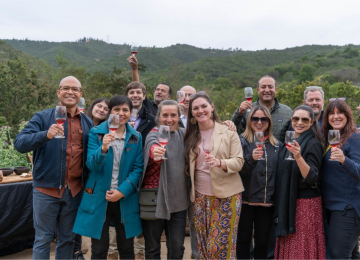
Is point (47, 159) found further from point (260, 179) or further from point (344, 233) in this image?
point (344, 233)

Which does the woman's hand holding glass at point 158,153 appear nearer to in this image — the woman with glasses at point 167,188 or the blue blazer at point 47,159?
the woman with glasses at point 167,188

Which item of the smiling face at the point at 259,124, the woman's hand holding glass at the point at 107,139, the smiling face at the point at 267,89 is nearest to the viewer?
the woman's hand holding glass at the point at 107,139

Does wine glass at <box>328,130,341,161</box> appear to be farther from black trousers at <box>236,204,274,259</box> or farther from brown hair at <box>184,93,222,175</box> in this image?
brown hair at <box>184,93,222,175</box>

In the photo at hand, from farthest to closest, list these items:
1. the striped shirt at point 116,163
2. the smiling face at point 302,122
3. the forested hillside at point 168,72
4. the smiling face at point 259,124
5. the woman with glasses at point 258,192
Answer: the forested hillside at point 168,72, the smiling face at point 259,124, the woman with glasses at point 258,192, the smiling face at point 302,122, the striped shirt at point 116,163

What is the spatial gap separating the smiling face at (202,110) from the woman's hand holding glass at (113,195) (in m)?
1.07

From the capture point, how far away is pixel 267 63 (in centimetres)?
5616

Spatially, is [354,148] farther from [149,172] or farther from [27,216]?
[27,216]

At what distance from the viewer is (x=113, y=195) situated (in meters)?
2.88

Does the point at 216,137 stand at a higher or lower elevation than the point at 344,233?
higher

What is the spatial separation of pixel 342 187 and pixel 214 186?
1268mm

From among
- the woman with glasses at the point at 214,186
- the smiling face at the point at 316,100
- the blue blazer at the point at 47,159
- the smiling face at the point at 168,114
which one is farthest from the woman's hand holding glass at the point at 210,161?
the smiling face at the point at 316,100

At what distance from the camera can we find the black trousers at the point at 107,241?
9.73 ft

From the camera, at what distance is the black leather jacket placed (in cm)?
324

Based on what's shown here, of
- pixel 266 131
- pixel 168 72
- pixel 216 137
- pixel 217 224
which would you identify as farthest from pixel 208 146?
pixel 168 72
